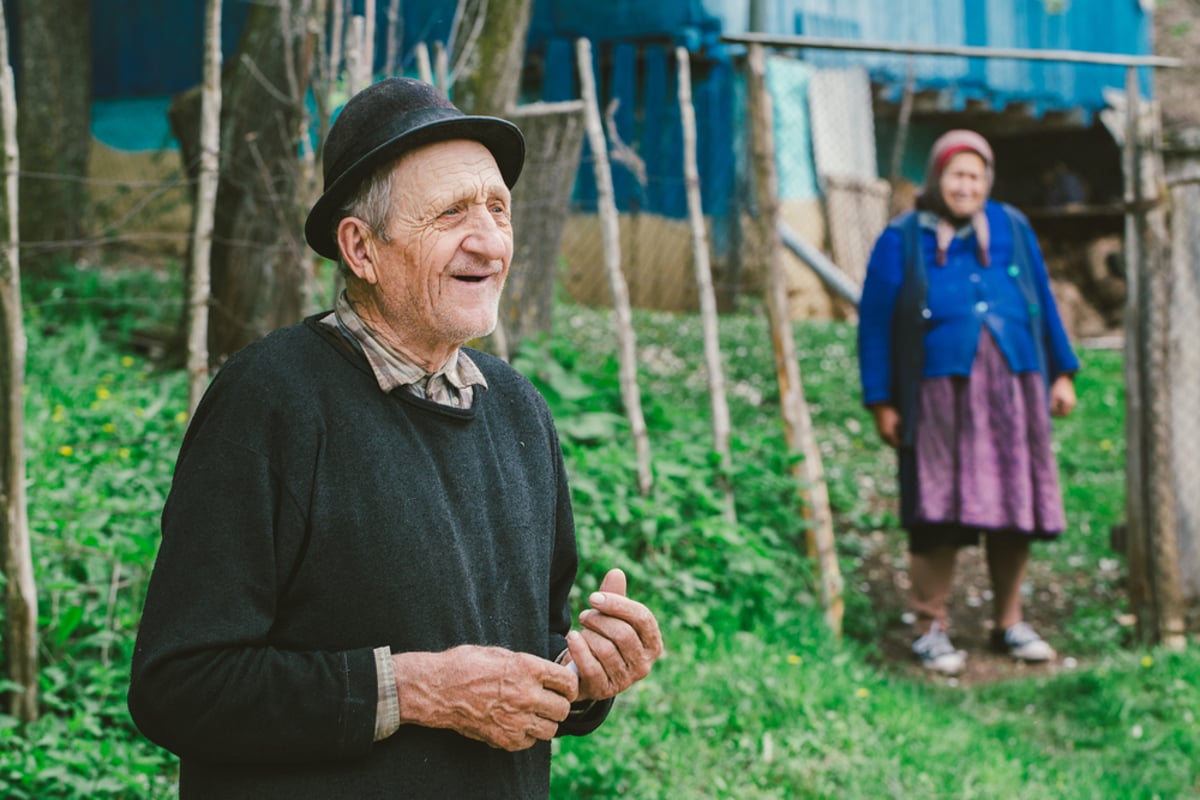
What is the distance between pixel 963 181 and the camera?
5621mm

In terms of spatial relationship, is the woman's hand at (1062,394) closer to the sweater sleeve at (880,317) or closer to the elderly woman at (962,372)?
the elderly woman at (962,372)

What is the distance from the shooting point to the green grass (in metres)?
3.84

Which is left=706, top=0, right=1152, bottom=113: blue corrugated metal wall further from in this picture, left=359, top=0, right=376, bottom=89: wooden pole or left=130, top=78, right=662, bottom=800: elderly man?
left=130, top=78, right=662, bottom=800: elderly man

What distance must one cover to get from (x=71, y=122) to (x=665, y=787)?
7.54 metres

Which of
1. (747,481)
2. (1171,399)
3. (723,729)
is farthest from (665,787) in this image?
(1171,399)

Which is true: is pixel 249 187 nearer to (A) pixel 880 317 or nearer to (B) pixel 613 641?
(A) pixel 880 317

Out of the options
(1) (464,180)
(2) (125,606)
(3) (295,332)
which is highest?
(1) (464,180)

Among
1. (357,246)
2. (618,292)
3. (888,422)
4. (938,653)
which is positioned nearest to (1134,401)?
(888,422)

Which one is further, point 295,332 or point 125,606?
point 125,606

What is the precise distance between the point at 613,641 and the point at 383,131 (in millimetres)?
816

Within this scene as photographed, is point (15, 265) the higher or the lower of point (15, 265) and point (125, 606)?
the higher

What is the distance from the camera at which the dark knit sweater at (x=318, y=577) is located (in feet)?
5.57

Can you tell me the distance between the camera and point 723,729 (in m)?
4.23

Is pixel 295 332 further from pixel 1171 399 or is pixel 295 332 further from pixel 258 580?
pixel 1171 399
